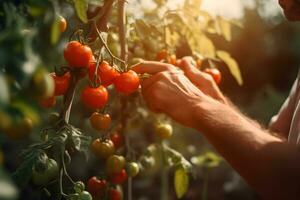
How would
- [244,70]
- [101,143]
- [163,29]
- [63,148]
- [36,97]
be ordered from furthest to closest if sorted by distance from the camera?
[244,70] → [163,29] → [101,143] → [63,148] → [36,97]

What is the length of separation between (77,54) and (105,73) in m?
0.09

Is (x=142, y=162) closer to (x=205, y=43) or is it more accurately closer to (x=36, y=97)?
(x=205, y=43)

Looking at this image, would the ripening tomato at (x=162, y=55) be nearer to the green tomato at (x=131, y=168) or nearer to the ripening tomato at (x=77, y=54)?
the green tomato at (x=131, y=168)

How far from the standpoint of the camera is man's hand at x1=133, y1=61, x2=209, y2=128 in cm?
146

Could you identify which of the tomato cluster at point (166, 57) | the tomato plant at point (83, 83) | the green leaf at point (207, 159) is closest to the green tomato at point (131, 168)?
the tomato plant at point (83, 83)

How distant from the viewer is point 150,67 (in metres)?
1.47

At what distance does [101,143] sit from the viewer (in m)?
1.49

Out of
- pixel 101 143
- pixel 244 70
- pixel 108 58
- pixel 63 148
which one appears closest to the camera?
pixel 63 148

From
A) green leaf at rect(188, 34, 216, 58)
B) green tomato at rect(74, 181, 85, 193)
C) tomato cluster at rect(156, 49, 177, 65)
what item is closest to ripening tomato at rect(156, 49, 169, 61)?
tomato cluster at rect(156, 49, 177, 65)

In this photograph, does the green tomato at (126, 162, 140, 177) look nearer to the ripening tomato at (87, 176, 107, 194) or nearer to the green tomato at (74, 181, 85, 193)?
the ripening tomato at (87, 176, 107, 194)

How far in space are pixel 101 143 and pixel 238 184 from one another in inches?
152

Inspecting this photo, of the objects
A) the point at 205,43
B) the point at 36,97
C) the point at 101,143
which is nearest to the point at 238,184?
the point at 205,43

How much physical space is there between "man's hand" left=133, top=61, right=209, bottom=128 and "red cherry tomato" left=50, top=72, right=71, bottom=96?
203mm

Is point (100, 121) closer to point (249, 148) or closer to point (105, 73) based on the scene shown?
point (105, 73)
